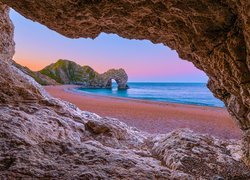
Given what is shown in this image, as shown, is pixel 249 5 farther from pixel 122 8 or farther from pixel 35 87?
pixel 35 87

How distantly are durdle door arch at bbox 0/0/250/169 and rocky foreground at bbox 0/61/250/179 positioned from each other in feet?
4.39

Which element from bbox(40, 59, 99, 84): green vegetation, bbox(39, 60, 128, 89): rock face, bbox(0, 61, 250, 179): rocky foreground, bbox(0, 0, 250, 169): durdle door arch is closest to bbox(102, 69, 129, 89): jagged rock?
bbox(39, 60, 128, 89): rock face

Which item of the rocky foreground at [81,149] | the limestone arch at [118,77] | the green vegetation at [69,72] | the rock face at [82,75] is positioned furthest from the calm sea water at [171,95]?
the rocky foreground at [81,149]

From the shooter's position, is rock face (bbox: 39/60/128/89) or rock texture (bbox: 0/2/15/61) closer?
rock texture (bbox: 0/2/15/61)

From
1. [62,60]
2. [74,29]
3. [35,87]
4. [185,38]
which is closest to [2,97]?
[35,87]

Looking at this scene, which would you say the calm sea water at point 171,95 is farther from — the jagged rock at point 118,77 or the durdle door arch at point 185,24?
the durdle door arch at point 185,24

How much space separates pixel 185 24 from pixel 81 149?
13.1ft

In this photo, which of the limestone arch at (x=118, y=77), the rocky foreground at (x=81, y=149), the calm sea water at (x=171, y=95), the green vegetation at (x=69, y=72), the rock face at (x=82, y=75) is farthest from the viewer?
the green vegetation at (x=69, y=72)

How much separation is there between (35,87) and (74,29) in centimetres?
413

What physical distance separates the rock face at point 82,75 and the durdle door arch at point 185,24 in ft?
279

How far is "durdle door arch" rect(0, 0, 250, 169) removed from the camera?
4527 mm

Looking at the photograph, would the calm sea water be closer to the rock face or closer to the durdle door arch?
the rock face

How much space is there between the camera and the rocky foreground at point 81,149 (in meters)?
4.27

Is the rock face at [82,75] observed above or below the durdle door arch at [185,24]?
above
